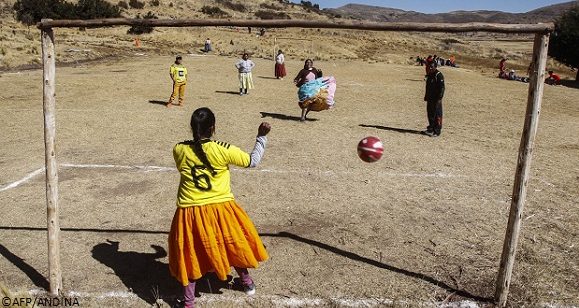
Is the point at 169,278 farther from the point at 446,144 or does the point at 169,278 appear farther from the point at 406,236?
the point at 446,144

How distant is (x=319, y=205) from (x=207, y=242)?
11.9 feet

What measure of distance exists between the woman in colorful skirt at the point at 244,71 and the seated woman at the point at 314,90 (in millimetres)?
6043

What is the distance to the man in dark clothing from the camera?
1305 cm

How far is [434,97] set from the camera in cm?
1327

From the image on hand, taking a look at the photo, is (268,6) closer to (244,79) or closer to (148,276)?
(244,79)

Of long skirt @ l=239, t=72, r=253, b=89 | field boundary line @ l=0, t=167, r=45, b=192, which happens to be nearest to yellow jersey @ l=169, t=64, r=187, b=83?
long skirt @ l=239, t=72, r=253, b=89

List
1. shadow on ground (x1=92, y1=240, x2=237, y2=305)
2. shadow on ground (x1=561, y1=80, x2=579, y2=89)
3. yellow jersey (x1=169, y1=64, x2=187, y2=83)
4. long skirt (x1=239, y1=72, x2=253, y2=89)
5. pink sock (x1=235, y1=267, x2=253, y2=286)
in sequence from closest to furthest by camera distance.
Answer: pink sock (x1=235, y1=267, x2=253, y2=286) → shadow on ground (x1=92, y1=240, x2=237, y2=305) → yellow jersey (x1=169, y1=64, x2=187, y2=83) → long skirt (x1=239, y1=72, x2=253, y2=89) → shadow on ground (x1=561, y1=80, x2=579, y2=89)

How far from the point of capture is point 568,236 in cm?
712

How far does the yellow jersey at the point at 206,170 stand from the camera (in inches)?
187

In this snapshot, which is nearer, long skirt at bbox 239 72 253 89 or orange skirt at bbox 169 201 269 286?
orange skirt at bbox 169 201 269 286

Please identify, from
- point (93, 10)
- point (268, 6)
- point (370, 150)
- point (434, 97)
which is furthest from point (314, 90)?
point (268, 6)

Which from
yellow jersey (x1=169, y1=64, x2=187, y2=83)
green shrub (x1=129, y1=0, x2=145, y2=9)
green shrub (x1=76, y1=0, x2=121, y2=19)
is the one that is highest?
green shrub (x1=129, y1=0, x2=145, y2=9)

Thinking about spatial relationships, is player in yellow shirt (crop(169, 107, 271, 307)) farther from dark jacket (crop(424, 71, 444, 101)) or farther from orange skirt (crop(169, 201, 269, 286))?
dark jacket (crop(424, 71, 444, 101))

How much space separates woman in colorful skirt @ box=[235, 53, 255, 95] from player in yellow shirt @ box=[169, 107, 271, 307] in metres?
15.6
